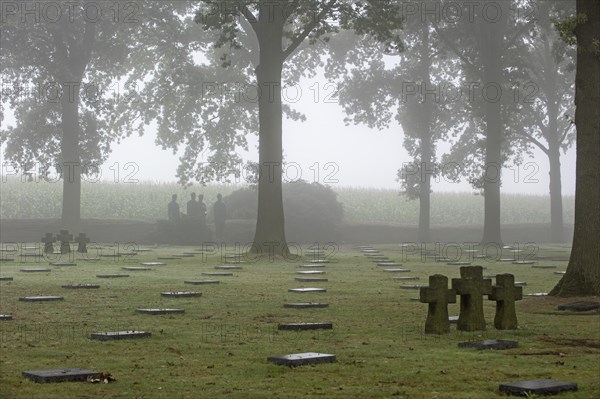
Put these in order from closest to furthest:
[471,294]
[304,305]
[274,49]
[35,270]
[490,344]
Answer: [490,344], [471,294], [304,305], [35,270], [274,49]

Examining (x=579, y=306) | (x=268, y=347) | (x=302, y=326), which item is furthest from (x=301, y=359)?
(x=579, y=306)

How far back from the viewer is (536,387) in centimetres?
737

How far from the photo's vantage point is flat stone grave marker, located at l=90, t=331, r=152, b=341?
419 inches

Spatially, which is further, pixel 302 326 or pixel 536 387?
pixel 302 326

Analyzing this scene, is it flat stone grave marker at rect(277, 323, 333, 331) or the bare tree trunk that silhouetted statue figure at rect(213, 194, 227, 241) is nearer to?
the bare tree trunk

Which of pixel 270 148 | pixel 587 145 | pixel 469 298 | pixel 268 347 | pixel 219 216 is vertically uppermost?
pixel 270 148

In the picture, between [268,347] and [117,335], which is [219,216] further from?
[268,347]

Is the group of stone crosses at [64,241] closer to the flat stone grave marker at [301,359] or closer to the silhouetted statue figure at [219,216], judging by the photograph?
the silhouetted statue figure at [219,216]

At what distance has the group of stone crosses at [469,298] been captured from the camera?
11.3 metres

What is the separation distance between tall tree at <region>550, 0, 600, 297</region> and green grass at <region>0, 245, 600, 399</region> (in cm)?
136

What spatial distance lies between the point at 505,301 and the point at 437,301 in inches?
41.8

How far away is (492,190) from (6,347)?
3811 cm

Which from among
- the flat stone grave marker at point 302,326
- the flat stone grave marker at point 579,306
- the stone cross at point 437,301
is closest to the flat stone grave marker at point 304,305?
the flat stone grave marker at point 302,326

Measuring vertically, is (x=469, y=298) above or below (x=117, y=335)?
above
